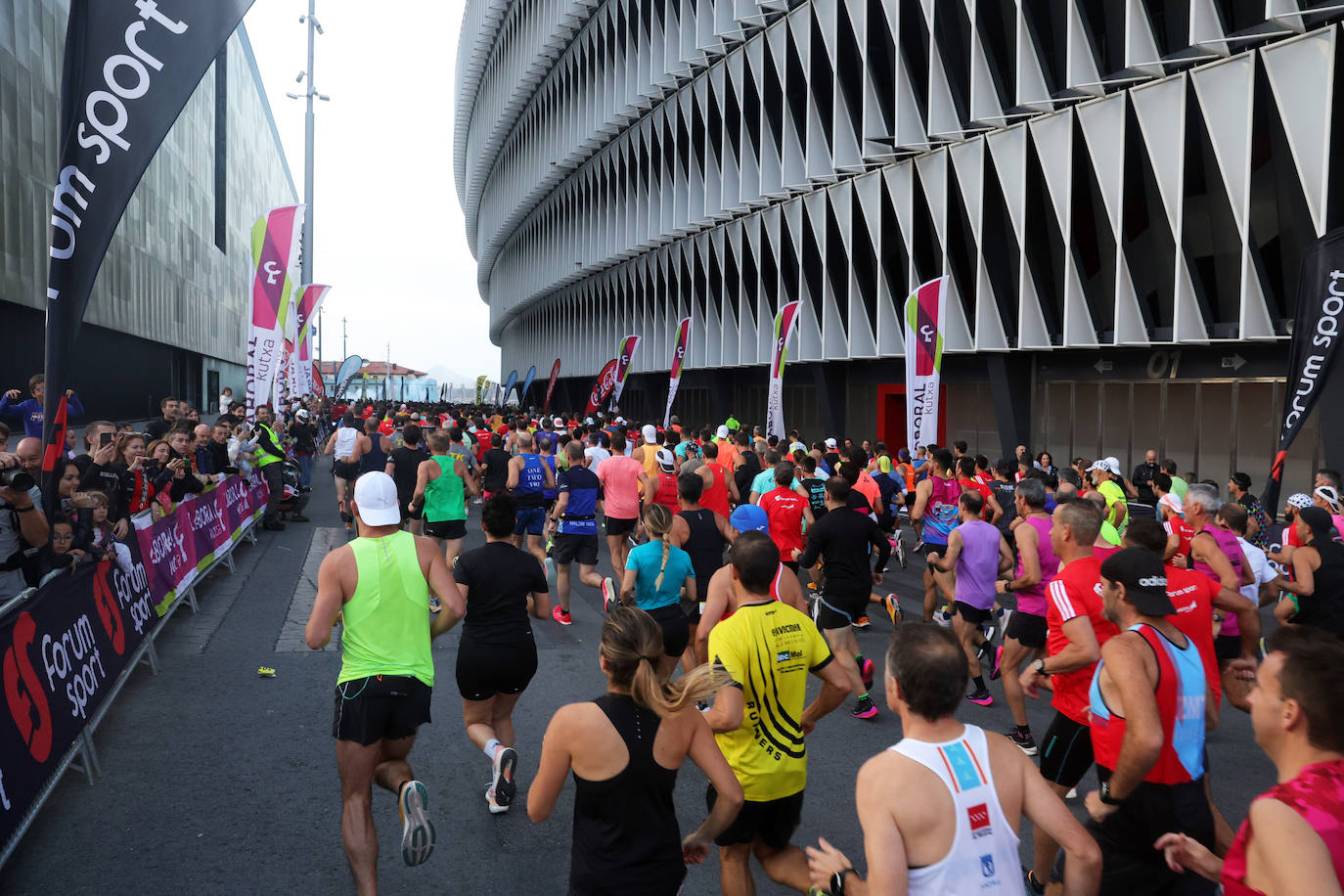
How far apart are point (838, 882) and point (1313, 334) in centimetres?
1000

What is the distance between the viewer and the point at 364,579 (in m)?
4.54

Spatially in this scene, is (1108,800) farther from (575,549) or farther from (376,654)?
(575,549)

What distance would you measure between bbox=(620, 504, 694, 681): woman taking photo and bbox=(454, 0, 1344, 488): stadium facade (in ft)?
47.3

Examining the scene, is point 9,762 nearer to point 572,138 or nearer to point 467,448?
point 467,448

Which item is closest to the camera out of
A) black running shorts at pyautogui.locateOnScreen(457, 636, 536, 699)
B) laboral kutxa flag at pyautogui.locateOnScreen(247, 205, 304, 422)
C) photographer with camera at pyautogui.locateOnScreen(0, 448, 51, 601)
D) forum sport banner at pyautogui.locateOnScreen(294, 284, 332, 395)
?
black running shorts at pyautogui.locateOnScreen(457, 636, 536, 699)

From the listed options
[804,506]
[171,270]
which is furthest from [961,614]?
[171,270]

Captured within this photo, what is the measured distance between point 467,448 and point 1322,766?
1669 centimetres

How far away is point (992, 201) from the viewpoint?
22.6 meters

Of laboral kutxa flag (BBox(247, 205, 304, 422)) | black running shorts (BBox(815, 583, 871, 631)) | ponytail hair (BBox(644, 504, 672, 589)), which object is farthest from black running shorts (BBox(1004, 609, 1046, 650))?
laboral kutxa flag (BBox(247, 205, 304, 422))

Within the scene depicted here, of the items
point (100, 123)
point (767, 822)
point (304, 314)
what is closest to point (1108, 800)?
point (767, 822)

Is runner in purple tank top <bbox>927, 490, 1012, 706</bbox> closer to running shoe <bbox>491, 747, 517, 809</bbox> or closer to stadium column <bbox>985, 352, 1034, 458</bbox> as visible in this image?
running shoe <bbox>491, 747, 517, 809</bbox>

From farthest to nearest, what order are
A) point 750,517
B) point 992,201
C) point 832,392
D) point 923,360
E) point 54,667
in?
point 832,392
point 992,201
point 923,360
point 750,517
point 54,667

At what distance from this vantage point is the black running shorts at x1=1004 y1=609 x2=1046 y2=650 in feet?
21.6

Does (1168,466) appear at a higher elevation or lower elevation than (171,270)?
lower
